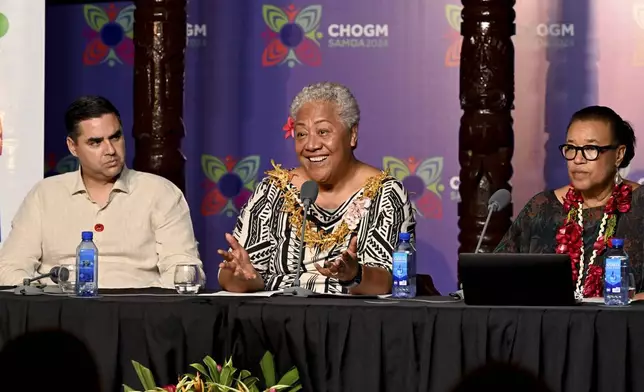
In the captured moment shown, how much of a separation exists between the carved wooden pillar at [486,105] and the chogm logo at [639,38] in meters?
0.86

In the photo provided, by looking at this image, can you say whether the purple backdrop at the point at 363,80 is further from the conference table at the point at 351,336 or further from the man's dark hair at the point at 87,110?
the conference table at the point at 351,336

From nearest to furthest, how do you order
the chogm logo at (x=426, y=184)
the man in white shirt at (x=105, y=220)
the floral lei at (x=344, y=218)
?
the floral lei at (x=344, y=218) < the man in white shirt at (x=105, y=220) < the chogm logo at (x=426, y=184)

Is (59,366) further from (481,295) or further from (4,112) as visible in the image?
(4,112)

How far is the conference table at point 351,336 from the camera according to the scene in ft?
9.50

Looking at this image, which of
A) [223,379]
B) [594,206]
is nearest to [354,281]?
[223,379]

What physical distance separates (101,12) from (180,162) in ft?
4.50

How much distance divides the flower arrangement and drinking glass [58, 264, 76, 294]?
1.71 ft

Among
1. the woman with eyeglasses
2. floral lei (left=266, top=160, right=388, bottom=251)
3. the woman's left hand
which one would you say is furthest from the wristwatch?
the woman with eyeglasses

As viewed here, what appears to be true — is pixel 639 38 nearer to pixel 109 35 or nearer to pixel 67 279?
pixel 109 35

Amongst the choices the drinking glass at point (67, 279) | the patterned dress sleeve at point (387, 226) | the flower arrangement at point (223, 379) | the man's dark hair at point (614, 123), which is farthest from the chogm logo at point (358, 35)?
the flower arrangement at point (223, 379)

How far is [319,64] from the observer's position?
21.1 ft

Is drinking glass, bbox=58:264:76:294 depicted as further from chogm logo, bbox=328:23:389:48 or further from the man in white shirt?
chogm logo, bbox=328:23:389:48

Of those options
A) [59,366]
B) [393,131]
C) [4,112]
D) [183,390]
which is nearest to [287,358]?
[183,390]

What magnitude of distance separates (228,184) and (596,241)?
9.97 feet
